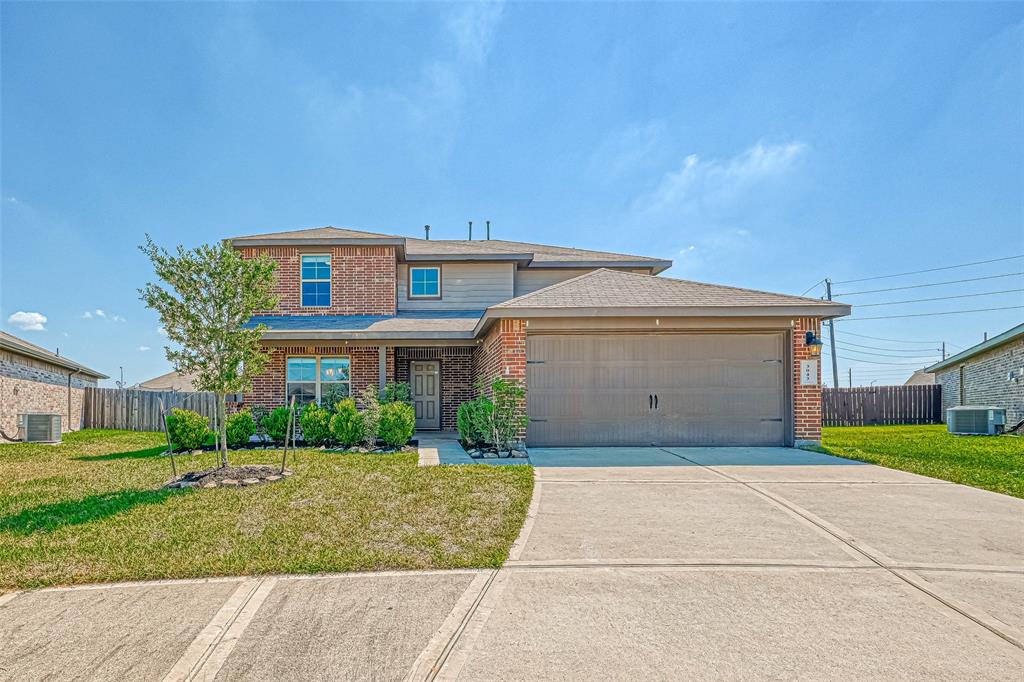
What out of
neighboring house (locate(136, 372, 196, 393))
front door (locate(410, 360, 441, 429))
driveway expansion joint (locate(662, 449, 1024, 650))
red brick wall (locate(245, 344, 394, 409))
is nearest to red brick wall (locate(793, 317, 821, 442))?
driveway expansion joint (locate(662, 449, 1024, 650))

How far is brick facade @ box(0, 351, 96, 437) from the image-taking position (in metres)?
14.3

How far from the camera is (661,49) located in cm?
1080

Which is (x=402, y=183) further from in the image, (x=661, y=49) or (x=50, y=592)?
(x=50, y=592)

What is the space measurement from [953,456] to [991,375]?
10.0m

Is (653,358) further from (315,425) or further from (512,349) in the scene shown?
(315,425)

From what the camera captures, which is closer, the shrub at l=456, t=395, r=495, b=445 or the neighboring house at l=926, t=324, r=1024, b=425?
the shrub at l=456, t=395, r=495, b=445

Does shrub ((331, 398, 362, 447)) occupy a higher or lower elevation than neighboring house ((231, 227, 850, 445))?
lower

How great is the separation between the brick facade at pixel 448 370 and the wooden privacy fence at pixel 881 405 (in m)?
13.8

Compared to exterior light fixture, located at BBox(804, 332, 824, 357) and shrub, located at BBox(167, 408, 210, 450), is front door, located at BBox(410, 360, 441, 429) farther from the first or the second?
exterior light fixture, located at BBox(804, 332, 824, 357)

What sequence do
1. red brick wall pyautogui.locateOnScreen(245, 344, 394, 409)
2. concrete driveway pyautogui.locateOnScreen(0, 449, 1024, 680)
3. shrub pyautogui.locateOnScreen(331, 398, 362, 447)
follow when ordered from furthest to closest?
red brick wall pyautogui.locateOnScreen(245, 344, 394, 409) → shrub pyautogui.locateOnScreen(331, 398, 362, 447) → concrete driveway pyautogui.locateOnScreen(0, 449, 1024, 680)

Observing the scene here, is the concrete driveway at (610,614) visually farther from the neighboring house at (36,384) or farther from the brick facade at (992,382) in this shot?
the neighboring house at (36,384)

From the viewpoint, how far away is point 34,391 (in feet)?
51.0

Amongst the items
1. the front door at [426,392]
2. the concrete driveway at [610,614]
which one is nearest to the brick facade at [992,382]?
the concrete driveway at [610,614]

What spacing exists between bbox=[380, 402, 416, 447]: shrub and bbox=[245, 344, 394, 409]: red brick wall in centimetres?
326
